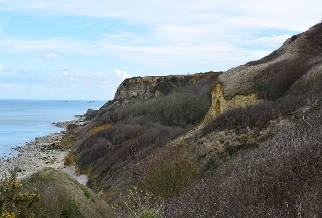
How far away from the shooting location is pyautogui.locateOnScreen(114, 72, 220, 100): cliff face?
70.9 m

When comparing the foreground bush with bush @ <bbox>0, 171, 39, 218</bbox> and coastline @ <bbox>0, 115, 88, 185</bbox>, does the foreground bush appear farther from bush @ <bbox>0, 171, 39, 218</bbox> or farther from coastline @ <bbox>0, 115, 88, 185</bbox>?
coastline @ <bbox>0, 115, 88, 185</bbox>

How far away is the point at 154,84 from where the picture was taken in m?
88.6

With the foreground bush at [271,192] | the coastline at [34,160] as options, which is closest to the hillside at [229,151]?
the foreground bush at [271,192]

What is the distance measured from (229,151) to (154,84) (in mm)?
69487

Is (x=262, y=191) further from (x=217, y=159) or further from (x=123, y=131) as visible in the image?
(x=123, y=131)

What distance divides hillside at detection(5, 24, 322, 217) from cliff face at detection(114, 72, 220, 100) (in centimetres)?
1364

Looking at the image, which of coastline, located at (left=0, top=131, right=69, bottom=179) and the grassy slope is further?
coastline, located at (left=0, top=131, right=69, bottom=179)

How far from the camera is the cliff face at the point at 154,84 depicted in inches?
2790

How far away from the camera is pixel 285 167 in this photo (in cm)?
860

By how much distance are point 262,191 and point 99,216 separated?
302 inches

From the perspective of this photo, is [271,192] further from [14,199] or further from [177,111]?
[177,111]

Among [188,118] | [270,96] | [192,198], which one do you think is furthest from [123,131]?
[192,198]

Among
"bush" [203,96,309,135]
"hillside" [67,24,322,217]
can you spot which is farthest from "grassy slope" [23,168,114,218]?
"bush" [203,96,309,135]

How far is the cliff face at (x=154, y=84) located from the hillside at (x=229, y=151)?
13.6 metres
